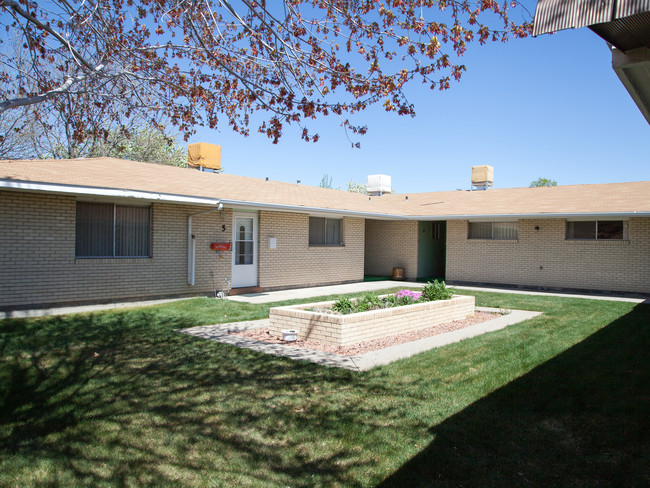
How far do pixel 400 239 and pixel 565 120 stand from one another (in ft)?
28.6

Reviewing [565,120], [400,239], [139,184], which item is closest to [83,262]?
[139,184]

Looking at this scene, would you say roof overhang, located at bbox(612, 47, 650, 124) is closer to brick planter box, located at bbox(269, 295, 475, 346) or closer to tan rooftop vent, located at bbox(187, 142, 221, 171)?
brick planter box, located at bbox(269, 295, 475, 346)

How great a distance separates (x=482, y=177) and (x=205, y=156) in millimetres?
12808

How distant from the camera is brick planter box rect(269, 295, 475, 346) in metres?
8.13

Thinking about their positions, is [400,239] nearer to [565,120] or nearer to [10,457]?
[565,120]

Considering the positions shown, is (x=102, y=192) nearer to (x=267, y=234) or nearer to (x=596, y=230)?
(x=267, y=234)

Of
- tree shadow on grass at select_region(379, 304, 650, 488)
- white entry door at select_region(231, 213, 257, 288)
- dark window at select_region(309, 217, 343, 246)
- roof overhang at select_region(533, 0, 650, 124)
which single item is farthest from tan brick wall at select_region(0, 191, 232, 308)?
Result: roof overhang at select_region(533, 0, 650, 124)

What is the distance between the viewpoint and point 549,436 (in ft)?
14.5

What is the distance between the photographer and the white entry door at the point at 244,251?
15.3 m

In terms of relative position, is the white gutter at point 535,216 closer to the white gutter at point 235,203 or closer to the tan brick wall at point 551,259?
the white gutter at point 235,203

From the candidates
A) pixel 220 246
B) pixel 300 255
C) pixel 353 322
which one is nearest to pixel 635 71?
pixel 353 322

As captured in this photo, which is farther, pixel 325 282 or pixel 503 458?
pixel 325 282

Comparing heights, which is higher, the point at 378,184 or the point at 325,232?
the point at 378,184

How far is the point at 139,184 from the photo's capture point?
41.5 feet
